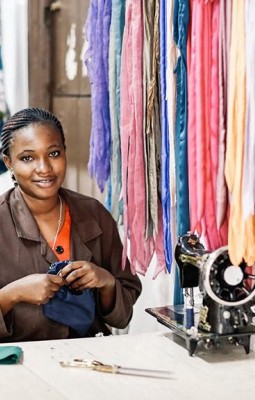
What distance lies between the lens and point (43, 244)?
7.74ft

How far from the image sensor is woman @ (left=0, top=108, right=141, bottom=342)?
7.41 ft

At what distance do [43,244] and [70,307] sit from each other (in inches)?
8.5

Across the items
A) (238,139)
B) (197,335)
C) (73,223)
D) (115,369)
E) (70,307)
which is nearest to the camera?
(238,139)

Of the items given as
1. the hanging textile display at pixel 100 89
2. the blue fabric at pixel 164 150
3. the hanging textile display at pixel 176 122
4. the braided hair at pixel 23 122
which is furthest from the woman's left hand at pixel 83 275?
the braided hair at pixel 23 122

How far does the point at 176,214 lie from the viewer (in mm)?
2131

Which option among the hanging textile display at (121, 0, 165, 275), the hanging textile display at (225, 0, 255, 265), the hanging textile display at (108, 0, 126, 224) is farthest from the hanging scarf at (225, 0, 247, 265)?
the hanging textile display at (108, 0, 126, 224)

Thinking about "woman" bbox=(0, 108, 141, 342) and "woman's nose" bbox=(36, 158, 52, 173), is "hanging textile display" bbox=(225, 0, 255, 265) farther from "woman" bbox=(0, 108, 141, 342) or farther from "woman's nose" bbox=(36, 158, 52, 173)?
"woman's nose" bbox=(36, 158, 52, 173)

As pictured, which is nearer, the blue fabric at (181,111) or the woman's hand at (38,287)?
the blue fabric at (181,111)

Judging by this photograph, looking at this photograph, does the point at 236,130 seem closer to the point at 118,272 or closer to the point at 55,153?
the point at 55,153

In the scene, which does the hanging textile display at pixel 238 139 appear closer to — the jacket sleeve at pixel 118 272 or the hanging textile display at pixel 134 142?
the hanging textile display at pixel 134 142

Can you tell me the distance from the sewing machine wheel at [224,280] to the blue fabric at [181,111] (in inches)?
7.0

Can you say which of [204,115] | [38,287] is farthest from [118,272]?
[204,115]

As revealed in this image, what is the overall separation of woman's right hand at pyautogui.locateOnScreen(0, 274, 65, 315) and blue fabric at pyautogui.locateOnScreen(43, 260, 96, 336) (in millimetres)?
53

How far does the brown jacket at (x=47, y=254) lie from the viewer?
233 cm
